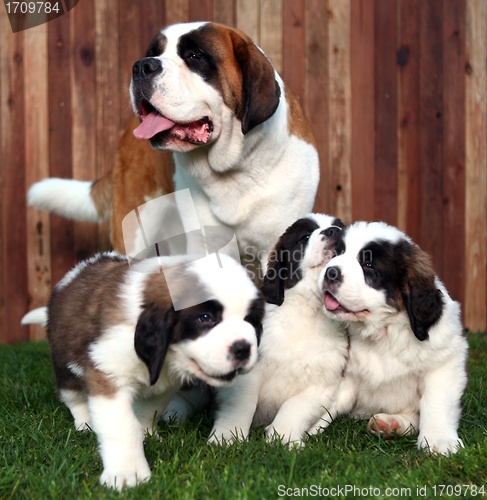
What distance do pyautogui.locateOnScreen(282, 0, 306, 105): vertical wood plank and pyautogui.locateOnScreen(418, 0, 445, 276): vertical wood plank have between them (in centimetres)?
87

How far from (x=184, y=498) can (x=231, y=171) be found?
1.88 metres

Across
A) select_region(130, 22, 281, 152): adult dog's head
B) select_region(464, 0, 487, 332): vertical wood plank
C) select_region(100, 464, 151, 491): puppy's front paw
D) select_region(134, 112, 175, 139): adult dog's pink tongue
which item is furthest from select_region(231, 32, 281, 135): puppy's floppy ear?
select_region(464, 0, 487, 332): vertical wood plank

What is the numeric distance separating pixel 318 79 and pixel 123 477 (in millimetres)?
3838

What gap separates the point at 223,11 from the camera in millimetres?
5719

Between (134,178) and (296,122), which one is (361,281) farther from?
(134,178)

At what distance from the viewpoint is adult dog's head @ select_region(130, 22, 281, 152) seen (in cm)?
355

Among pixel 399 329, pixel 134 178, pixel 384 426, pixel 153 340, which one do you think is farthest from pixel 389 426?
pixel 134 178

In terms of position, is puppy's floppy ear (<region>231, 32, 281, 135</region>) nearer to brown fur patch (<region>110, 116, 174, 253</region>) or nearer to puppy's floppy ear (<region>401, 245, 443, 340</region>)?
brown fur patch (<region>110, 116, 174, 253</region>)

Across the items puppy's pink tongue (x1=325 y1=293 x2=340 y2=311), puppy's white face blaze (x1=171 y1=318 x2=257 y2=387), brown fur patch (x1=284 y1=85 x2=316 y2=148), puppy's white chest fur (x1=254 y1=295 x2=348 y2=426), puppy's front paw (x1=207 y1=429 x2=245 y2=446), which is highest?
brown fur patch (x1=284 y1=85 x2=316 y2=148)

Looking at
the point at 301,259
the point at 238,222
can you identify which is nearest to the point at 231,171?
the point at 238,222

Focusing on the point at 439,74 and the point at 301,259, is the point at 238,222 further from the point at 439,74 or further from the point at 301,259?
the point at 439,74

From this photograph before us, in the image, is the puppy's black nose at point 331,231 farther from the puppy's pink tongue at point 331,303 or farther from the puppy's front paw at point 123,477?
the puppy's front paw at point 123,477

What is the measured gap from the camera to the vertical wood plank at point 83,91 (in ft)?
18.7

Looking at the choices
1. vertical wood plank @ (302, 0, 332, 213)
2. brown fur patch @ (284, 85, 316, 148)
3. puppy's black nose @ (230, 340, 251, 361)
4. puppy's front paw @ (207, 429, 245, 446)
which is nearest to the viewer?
puppy's black nose @ (230, 340, 251, 361)
